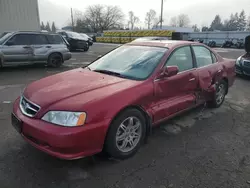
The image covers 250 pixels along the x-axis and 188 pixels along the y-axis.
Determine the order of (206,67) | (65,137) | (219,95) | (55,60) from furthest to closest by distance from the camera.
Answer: (55,60) → (219,95) → (206,67) → (65,137)

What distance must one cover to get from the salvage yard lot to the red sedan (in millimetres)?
289

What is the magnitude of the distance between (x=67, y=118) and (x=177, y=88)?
1941 millimetres

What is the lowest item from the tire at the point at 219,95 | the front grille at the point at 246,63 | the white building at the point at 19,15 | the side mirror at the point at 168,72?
the tire at the point at 219,95

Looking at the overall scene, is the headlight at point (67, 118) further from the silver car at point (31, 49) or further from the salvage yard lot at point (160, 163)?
the silver car at point (31, 49)

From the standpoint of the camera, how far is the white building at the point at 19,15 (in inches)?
629

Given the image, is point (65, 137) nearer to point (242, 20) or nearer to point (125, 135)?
point (125, 135)

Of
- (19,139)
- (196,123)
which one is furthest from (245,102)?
(19,139)

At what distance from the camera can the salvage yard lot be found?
8.09 ft

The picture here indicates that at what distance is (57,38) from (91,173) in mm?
8225

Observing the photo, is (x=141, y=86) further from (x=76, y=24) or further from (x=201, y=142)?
(x=76, y=24)

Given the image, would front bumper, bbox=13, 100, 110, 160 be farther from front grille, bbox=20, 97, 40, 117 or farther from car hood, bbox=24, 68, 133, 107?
car hood, bbox=24, 68, 133, 107

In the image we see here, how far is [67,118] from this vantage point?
7.79 ft

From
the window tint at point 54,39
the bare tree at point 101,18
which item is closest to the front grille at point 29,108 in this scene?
the window tint at point 54,39

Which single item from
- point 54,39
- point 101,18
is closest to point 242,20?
point 101,18
